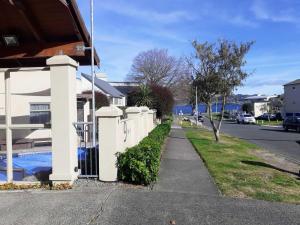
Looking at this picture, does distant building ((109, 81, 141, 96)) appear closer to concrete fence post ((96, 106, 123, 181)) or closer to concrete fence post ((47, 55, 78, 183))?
concrete fence post ((96, 106, 123, 181))

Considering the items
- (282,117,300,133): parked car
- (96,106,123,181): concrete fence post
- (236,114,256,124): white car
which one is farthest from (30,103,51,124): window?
(236,114,256,124): white car

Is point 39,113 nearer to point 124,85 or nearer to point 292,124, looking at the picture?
point 292,124

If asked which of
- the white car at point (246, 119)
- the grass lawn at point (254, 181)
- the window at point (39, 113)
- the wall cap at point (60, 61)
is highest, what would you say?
the wall cap at point (60, 61)

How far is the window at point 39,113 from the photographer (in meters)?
18.9

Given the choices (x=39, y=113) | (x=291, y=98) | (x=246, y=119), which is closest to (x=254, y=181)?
(x=39, y=113)

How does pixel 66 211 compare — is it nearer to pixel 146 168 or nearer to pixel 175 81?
pixel 146 168

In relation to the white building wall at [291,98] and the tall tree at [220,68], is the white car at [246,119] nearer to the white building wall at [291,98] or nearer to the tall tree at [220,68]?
the white building wall at [291,98]

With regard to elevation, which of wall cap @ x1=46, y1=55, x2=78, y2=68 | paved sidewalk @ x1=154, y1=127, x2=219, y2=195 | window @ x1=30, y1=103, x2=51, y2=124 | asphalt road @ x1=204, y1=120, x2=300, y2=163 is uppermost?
wall cap @ x1=46, y1=55, x2=78, y2=68

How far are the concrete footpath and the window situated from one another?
11160mm

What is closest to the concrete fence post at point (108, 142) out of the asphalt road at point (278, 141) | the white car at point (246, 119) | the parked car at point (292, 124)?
the asphalt road at point (278, 141)

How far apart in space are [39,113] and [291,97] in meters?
72.3

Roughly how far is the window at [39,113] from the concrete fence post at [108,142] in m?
11.0

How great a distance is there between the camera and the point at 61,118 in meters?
8.05

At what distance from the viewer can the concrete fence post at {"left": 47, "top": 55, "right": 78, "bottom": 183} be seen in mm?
8023
